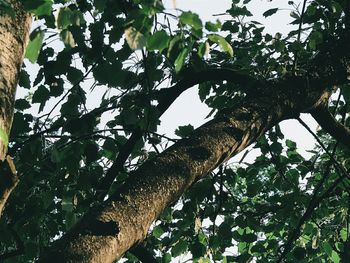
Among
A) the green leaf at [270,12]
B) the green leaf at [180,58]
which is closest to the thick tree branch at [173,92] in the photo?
the green leaf at [270,12]

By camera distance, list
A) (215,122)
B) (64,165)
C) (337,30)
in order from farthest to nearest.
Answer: (337,30) < (64,165) < (215,122)

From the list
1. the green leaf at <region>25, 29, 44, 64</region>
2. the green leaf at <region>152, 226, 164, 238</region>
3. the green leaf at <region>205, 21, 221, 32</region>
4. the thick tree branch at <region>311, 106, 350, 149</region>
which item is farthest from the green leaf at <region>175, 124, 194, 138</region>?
the green leaf at <region>25, 29, 44, 64</region>

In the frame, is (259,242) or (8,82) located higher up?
(259,242)

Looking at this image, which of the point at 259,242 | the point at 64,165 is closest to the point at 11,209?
the point at 64,165

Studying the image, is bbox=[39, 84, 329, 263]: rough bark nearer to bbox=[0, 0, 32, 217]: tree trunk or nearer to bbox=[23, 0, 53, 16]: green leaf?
bbox=[0, 0, 32, 217]: tree trunk

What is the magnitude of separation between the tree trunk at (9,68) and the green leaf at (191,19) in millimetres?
529

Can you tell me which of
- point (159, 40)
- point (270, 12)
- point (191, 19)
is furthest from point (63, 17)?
point (270, 12)

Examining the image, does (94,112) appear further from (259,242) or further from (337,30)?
(259,242)

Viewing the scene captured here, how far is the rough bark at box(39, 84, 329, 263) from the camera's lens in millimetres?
1774

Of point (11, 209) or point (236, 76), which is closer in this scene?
point (236, 76)

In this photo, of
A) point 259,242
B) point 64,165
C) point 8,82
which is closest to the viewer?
point 8,82

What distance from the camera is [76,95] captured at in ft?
10.5

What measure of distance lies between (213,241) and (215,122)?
1887mm

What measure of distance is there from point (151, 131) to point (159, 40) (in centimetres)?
143
